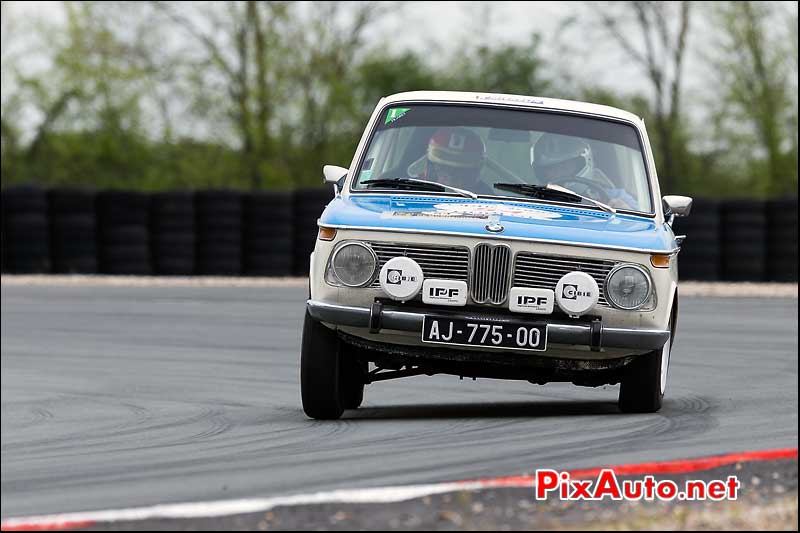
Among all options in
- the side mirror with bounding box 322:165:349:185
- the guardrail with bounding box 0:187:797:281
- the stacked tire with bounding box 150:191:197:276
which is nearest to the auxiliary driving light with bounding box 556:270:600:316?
the side mirror with bounding box 322:165:349:185

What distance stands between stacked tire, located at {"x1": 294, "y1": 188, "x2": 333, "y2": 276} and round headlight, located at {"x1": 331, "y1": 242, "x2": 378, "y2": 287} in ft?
49.5

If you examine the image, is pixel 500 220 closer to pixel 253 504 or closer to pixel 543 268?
pixel 543 268

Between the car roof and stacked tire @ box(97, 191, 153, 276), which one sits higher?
the car roof

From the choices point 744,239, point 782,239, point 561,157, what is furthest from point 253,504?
point 782,239

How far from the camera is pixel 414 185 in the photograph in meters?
8.02

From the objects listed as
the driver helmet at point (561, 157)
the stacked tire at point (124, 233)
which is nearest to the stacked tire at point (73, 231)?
the stacked tire at point (124, 233)

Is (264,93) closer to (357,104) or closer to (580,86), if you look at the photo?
(357,104)

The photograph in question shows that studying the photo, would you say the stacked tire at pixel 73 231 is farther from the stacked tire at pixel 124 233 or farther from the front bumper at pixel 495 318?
the front bumper at pixel 495 318

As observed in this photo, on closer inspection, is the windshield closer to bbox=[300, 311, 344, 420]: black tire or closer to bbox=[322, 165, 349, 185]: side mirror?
bbox=[322, 165, 349, 185]: side mirror

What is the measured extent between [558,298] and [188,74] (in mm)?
29120

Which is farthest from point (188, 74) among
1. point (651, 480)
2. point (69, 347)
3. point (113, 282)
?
point (651, 480)

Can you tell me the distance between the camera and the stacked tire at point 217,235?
22578 mm

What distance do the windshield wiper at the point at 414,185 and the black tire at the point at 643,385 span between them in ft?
4.06

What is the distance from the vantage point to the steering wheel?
8070 millimetres
